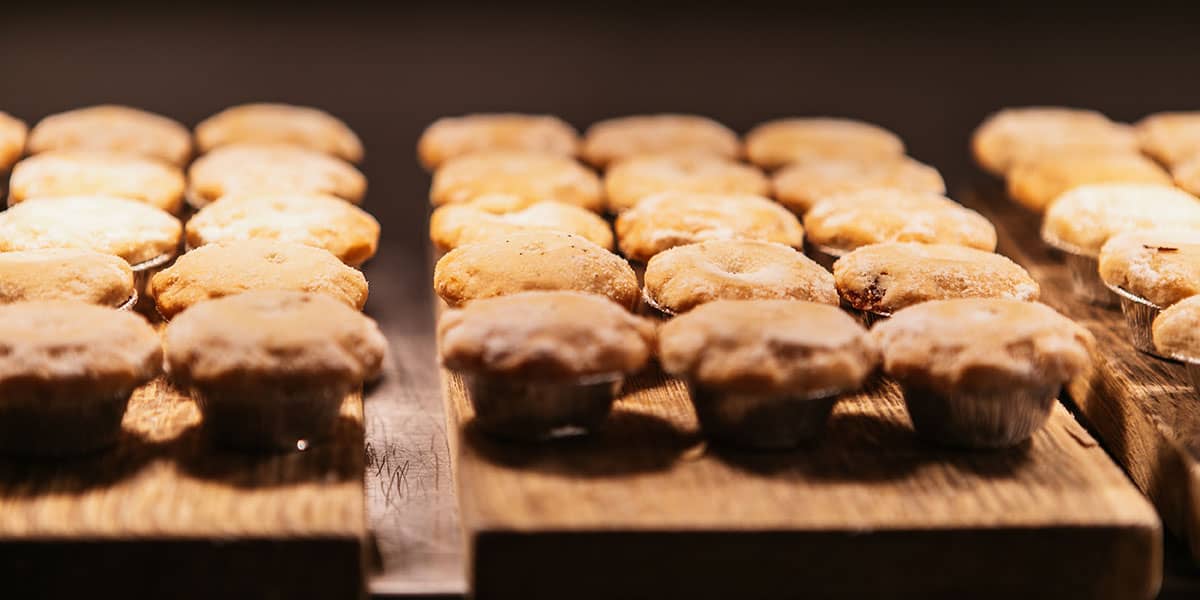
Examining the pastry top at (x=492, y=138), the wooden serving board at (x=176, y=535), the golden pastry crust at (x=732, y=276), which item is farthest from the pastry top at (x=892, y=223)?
the wooden serving board at (x=176, y=535)

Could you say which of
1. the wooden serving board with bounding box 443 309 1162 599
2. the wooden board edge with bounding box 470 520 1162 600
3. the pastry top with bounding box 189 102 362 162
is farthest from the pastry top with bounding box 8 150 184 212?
the wooden board edge with bounding box 470 520 1162 600

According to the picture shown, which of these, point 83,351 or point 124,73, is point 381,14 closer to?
point 124,73

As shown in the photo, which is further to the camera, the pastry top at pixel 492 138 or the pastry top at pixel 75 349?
the pastry top at pixel 492 138

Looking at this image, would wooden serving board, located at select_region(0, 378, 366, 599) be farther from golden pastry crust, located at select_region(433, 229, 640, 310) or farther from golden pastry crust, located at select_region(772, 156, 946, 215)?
golden pastry crust, located at select_region(772, 156, 946, 215)

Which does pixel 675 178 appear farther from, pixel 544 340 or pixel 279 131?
pixel 544 340

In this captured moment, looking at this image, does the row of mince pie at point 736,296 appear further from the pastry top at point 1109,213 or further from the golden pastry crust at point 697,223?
the pastry top at point 1109,213
